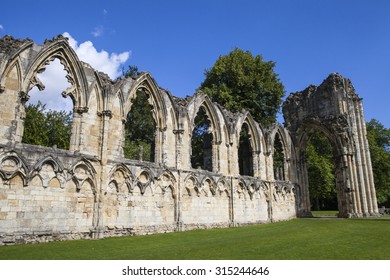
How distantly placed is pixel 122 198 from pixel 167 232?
2346 millimetres

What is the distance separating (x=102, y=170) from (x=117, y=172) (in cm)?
69

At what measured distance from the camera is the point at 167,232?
42.8 ft

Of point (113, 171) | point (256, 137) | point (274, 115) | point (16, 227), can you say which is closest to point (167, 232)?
point (113, 171)

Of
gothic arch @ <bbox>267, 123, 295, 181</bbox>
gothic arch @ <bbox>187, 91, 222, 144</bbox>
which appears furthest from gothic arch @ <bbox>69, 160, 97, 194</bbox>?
gothic arch @ <bbox>267, 123, 295, 181</bbox>

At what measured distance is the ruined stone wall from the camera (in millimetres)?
9859

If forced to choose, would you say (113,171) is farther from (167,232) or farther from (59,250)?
(59,250)

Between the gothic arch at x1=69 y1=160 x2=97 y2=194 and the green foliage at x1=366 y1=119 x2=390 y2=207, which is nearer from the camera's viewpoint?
the gothic arch at x1=69 y1=160 x2=97 y2=194

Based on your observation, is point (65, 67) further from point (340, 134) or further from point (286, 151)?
point (340, 134)

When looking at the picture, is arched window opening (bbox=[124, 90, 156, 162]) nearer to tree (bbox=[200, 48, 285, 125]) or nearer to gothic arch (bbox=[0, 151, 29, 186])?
tree (bbox=[200, 48, 285, 125])

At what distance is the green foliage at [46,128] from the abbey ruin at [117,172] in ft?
48.2

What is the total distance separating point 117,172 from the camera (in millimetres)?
12219

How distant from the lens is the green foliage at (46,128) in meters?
25.8

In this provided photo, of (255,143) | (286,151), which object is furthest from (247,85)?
(255,143)

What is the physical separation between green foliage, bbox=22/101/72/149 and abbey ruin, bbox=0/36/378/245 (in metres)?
14.7
